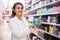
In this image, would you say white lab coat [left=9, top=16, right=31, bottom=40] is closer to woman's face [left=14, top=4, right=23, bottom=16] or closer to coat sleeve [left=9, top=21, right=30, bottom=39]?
coat sleeve [left=9, top=21, right=30, bottom=39]

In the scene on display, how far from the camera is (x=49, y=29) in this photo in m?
4.25

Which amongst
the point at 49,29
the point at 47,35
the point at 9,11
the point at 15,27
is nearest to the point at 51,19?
the point at 49,29

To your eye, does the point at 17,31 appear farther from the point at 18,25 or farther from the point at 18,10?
the point at 18,10

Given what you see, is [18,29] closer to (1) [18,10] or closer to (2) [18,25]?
(2) [18,25]

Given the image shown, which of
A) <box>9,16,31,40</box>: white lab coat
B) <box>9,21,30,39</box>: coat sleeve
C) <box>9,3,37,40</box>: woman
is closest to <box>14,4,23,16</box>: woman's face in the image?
<box>9,3,37,40</box>: woman

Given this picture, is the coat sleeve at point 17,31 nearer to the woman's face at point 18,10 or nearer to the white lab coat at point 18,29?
the white lab coat at point 18,29

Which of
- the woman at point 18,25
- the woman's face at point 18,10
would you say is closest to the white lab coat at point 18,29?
the woman at point 18,25

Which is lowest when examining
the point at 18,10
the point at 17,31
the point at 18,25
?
the point at 17,31

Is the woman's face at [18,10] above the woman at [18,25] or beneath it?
above

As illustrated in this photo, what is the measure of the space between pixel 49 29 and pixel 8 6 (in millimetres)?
1601

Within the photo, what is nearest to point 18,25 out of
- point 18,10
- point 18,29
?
point 18,29

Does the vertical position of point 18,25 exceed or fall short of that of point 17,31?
it exceeds it

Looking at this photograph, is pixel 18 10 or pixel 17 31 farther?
pixel 18 10

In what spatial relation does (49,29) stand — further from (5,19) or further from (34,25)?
(5,19)
